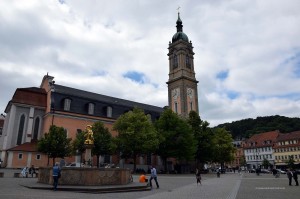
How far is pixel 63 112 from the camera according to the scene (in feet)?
163

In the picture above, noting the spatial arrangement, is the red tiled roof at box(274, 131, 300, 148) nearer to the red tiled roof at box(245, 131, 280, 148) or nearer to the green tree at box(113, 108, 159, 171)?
the red tiled roof at box(245, 131, 280, 148)

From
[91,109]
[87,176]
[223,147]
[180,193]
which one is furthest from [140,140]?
[180,193]

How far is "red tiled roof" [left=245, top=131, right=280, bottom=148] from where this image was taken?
92350 millimetres

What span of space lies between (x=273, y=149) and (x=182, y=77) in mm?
44476

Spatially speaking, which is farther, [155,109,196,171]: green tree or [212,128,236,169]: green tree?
[212,128,236,169]: green tree

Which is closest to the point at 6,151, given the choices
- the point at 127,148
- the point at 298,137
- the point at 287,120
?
the point at 127,148

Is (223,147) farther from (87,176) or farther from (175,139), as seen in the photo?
(87,176)

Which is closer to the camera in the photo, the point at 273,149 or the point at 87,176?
the point at 87,176

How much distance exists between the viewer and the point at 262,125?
424 feet

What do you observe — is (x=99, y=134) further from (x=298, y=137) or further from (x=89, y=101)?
(x=298, y=137)

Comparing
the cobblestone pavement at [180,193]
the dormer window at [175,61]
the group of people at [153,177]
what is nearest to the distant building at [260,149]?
the dormer window at [175,61]

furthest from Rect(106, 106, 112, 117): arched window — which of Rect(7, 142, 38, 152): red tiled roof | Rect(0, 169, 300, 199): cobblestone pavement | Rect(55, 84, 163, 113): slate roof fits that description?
Rect(0, 169, 300, 199): cobblestone pavement

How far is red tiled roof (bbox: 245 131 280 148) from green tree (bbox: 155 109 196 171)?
5375cm

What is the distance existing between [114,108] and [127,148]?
54.1 feet
